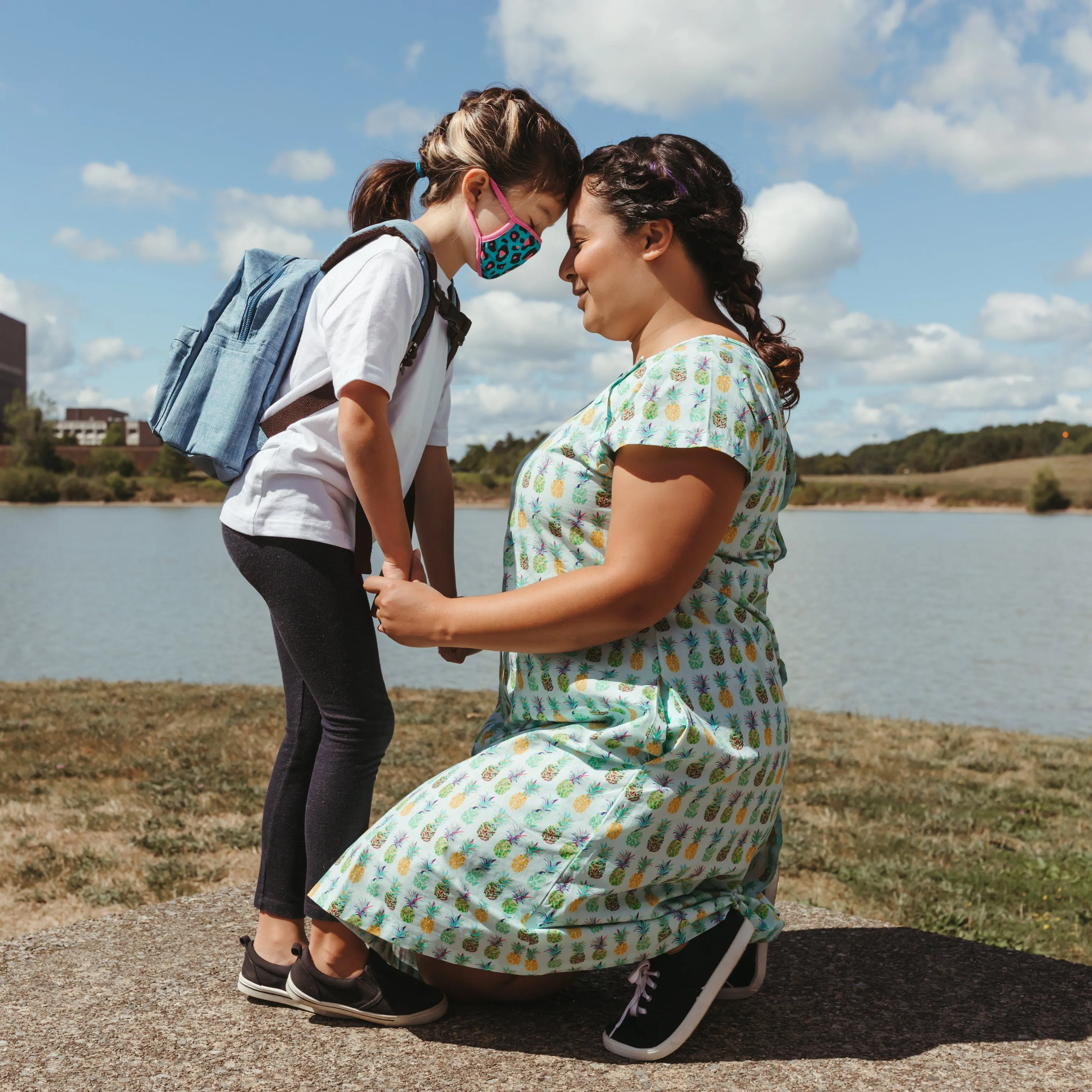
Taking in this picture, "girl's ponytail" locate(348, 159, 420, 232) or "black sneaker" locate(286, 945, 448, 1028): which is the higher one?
"girl's ponytail" locate(348, 159, 420, 232)

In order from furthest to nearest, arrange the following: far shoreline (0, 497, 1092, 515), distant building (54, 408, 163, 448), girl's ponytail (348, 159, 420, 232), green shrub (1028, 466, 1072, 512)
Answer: distant building (54, 408, 163, 448) → green shrub (1028, 466, 1072, 512) → far shoreline (0, 497, 1092, 515) → girl's ponytail (348, 159, 420, 232)

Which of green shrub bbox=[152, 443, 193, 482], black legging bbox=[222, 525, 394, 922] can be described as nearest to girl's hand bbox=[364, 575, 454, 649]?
black legging bbox=[222, 525, 394, 922]

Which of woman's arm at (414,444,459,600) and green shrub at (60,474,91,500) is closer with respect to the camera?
woman's arm at (414,444,459,600)

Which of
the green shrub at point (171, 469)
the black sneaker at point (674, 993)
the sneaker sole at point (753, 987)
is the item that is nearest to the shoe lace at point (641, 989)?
the black sneaker at point (674, 993)

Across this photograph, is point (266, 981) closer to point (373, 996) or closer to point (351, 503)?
point (373, 996)

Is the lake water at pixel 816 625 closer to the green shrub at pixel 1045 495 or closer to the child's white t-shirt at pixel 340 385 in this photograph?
the child's white t-shirt at pixel 340 385

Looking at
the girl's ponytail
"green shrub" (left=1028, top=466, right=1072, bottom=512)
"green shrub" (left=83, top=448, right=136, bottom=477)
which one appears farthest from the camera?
"green shrub" (left=83, top=448, right=136, bottom=477)

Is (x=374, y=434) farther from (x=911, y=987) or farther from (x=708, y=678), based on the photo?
(x=911, y=987)

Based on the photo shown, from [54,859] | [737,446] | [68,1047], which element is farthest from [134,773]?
[737,446]

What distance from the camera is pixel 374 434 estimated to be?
2.12m

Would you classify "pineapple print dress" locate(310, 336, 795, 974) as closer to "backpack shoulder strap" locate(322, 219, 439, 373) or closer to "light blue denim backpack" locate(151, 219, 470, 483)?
"backpack shoulder strap" locate(322, 219, 439, 373)

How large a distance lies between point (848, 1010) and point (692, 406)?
1.40 metres

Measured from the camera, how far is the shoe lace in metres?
2.11

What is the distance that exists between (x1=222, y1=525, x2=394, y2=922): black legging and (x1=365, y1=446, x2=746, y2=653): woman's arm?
1.11ft
